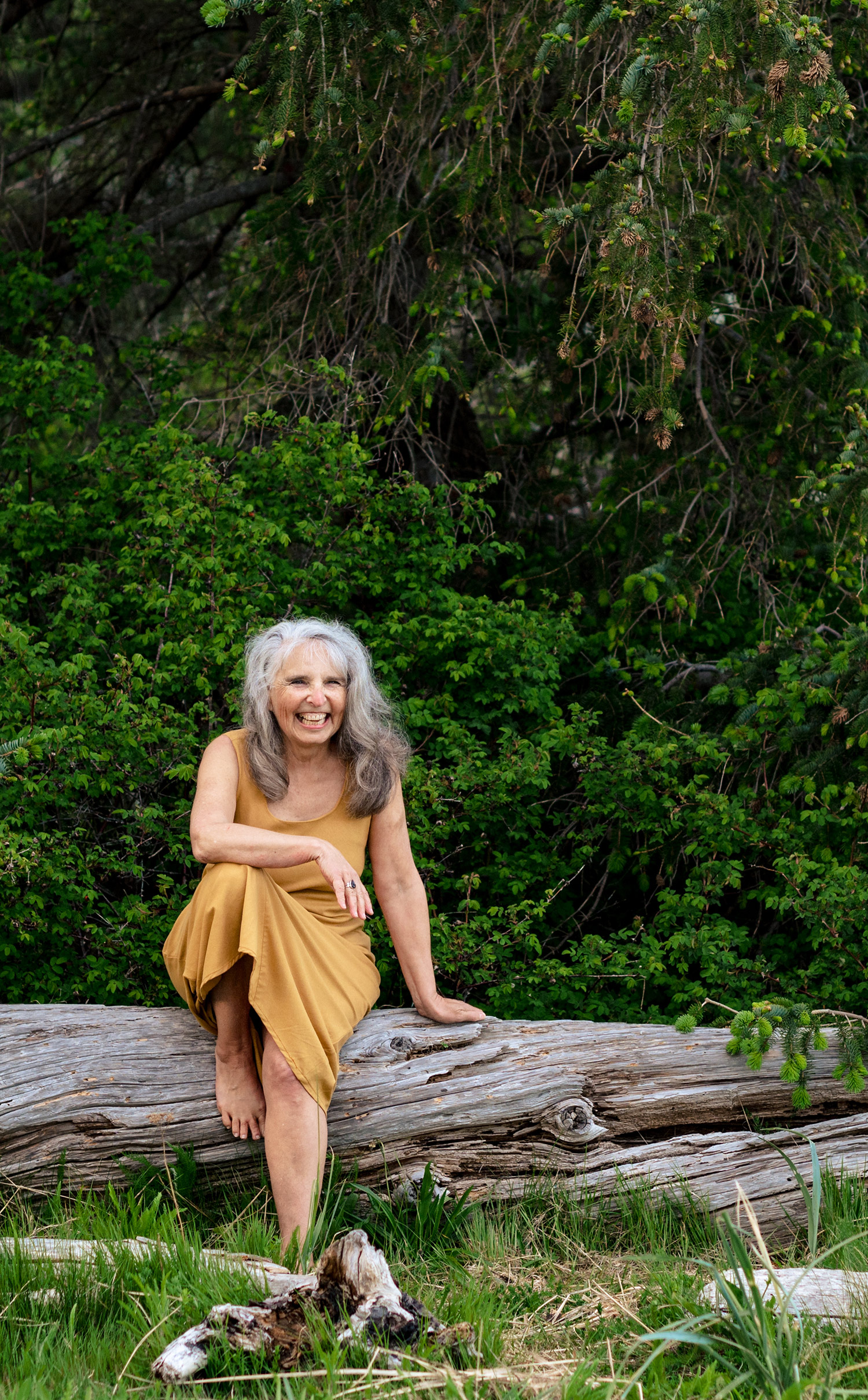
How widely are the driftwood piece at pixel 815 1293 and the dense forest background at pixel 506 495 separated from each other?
152 centimetres

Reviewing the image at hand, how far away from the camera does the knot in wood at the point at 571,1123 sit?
332 centimetres

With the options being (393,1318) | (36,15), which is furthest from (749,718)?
(36,15)

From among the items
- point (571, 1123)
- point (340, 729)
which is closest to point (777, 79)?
point (340, 729)

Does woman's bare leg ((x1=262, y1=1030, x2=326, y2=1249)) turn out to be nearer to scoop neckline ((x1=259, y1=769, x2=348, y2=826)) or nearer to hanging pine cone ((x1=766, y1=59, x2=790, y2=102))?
scoop neckline ((x1=259, y1=769, x2=348, y2=826))

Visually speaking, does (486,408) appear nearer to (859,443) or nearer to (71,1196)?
(859,443)

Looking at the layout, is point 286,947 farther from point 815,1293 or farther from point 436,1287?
point 815,1293

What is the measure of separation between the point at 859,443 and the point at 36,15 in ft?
19.0

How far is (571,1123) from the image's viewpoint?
332 cm

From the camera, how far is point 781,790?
4387mm

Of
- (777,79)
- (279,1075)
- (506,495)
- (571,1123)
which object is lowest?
(571,1123)

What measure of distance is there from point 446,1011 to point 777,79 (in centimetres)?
279

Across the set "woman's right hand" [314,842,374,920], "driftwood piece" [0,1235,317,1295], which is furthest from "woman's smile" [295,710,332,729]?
"driftwood piece" [0,1235,317,1295]

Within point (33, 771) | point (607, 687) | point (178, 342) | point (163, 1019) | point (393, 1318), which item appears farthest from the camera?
point (178, 342)

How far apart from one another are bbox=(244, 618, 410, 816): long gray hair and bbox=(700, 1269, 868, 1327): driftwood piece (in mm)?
1543
